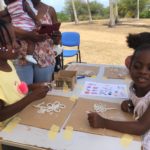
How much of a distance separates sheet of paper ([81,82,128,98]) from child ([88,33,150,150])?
0.92 ft

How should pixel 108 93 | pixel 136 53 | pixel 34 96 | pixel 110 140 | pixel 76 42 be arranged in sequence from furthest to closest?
pixel 76 42 < pixel 108 93 < pixel 34 96 < pixel 136 53 < pixel 110 140

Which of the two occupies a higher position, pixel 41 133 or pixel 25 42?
pixel 25 42

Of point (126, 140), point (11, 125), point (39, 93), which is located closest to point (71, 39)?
point (39, 93)

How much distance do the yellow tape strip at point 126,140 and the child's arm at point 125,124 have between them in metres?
0.03

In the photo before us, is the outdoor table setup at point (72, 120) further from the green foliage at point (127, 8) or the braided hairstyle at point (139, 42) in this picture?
the green foliage at point (127, 8)

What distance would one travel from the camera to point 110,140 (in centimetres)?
136

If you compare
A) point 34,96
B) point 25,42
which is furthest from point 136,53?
point 25,42

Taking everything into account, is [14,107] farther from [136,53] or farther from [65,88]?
[136,53]

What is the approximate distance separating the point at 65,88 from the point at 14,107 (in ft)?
1.90

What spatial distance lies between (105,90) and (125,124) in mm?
613

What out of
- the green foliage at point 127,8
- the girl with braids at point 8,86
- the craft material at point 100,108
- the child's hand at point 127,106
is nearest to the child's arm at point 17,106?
the girl with braids at point 8,86

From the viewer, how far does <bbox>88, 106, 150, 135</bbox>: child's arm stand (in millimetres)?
1374

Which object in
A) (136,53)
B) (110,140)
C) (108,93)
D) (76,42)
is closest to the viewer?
(110,140)

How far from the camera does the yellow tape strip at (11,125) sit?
1494 mm
